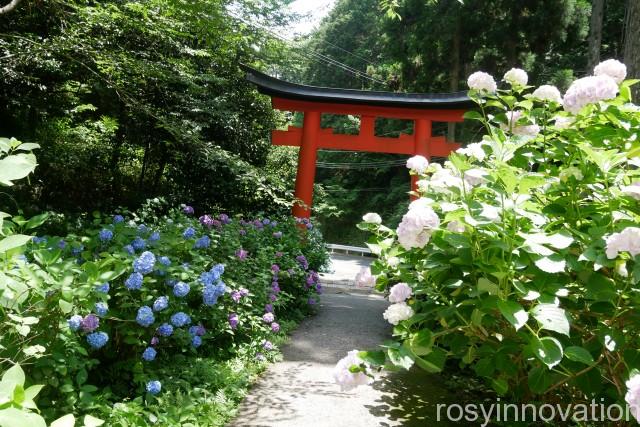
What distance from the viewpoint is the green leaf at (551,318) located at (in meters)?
1.17

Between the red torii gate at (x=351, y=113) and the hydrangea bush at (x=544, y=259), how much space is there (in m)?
5.48

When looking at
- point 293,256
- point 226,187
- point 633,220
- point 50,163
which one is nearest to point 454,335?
point 633,220

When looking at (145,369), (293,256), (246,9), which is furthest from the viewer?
(246,9)

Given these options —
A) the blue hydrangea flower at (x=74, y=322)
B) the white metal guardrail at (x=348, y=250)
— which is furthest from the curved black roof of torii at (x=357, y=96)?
the white metal guardrail at (x=348, y=250)

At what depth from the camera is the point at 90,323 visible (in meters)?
2.03

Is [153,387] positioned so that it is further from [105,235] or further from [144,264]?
[105,235]

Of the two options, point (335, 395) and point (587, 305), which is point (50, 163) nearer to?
point (335, 395)

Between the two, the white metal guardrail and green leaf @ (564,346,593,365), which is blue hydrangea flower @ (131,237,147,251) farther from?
the white metal guardrail

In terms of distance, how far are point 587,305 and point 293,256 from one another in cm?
405

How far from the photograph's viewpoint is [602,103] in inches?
62.2

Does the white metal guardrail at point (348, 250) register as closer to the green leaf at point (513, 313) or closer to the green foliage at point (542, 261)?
the green foliage at point (542, 261)

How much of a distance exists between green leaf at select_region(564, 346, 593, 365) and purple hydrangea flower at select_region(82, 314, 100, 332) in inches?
72.5

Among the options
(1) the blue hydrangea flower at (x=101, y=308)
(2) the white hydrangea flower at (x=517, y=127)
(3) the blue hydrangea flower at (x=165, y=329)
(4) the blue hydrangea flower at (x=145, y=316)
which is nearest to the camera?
(2) the white hydrangea flower at (x=517, y=127)

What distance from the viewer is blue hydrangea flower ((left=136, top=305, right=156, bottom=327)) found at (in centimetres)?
221
